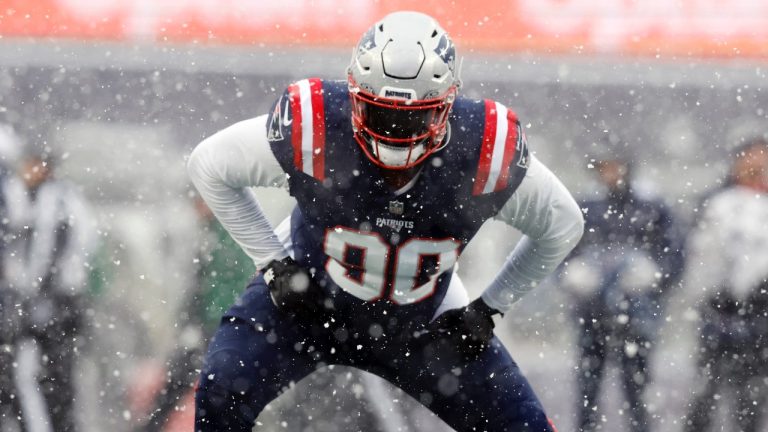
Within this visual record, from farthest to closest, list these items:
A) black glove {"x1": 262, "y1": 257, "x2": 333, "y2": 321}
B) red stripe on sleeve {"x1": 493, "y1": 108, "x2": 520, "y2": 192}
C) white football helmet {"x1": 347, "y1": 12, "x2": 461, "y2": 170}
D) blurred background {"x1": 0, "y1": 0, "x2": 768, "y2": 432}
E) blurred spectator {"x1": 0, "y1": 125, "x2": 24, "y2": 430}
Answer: blurred background {"x1": 0, "y1": 0, "x2": 768, "y2": 432}
blurred spectator {"x1": 0, "y1": 125, "x2": 24, "y2": 430}
black glove {"x1": 262, "y1": 257, "x2": 333, "y2": 321}
red stripe on sleeve {"x1": 493, "y1": 108, "x2": 520, "y2": 192}
white football helmet {"x1": 347, "y1": 12, "x2": 461, "y2": 170}

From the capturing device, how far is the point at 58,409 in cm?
308

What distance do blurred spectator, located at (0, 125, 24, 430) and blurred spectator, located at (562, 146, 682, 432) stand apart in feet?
6.25

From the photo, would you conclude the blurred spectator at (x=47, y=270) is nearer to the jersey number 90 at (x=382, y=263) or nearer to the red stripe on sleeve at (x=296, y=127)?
the jersey number 90 at (x=382, y=263)

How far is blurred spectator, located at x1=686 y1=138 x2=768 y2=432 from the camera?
10.2 feet

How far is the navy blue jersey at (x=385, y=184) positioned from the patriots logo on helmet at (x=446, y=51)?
0.11 meters

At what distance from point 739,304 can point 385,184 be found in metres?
1.80

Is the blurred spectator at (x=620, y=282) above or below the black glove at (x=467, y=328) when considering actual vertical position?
below

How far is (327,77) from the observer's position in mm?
3648

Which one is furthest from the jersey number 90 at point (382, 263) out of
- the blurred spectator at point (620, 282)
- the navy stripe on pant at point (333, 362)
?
the blurred spectator at point (620, 282)

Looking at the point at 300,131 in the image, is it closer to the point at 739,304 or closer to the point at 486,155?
the point at 486,155

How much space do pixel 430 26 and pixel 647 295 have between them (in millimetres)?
1918

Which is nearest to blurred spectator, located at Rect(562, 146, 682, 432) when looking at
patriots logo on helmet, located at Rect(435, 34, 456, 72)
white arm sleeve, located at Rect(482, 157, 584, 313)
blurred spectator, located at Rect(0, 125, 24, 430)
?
white arm sleeve, located at Rect(482, 157, 584, 313)

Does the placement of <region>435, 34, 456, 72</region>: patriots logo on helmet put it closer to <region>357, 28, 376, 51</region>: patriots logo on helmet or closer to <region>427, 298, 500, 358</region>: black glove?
<region>357, 28, 376, 51</region>: patriots logo on helmet

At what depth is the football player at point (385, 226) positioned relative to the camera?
1.61 meters
